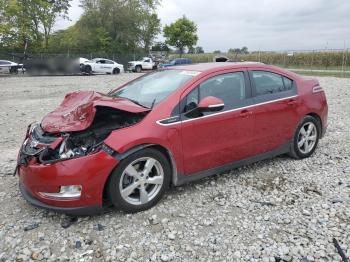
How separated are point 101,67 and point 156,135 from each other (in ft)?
91.2

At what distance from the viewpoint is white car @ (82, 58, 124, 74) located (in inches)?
1116

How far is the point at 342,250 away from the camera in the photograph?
288 cm

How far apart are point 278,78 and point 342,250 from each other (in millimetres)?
2519

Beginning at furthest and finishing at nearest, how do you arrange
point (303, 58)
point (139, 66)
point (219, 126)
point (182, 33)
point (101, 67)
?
1. point (182, 33)
2. point (139, 66)
3. point (303, 58)
4. point (101, 67)
5. point (219, 126)

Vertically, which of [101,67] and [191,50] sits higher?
[191,50]

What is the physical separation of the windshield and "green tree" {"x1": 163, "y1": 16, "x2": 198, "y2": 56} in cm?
4845

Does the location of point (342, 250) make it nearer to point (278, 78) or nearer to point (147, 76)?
point (278, 78)

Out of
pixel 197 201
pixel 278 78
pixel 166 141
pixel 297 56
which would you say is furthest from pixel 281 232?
pixel 297 56

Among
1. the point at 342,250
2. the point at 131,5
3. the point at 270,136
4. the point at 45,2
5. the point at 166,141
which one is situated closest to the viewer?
the point at 342,250

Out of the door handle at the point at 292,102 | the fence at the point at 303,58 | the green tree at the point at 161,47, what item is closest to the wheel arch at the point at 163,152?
the door handle at the point at 292,102

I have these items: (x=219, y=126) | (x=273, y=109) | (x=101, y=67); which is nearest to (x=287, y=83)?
(x=273, y=109)

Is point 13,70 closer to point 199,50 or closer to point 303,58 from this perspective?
point 303,58

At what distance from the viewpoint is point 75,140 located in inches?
132

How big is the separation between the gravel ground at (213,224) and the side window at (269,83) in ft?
3.56
